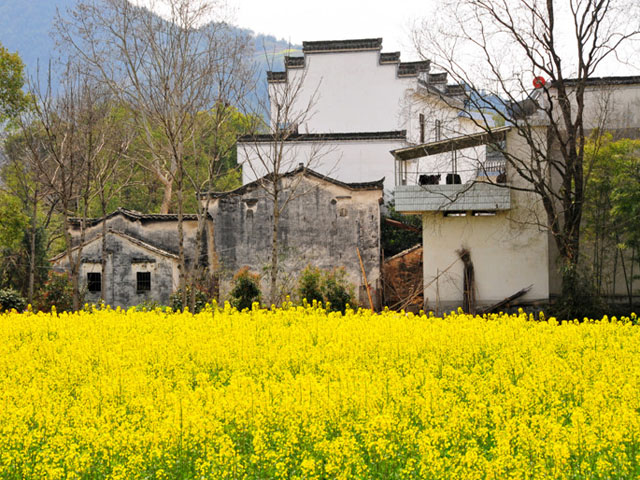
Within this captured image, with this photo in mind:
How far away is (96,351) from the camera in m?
12.9

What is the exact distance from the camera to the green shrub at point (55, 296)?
88.6 feet

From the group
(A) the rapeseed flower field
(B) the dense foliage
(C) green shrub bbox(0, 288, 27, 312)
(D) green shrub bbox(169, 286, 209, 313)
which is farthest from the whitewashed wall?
(A) the rapeseed flower field

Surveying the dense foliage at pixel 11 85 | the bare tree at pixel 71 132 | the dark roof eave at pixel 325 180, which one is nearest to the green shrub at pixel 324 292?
the dark roof eave at pixel 325 180

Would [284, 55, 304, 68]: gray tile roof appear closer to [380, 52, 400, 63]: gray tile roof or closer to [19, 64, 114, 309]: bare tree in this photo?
→ [380, 52, 400, 63]: gray tile roof

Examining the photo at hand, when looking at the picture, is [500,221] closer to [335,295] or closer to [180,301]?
[335,295]

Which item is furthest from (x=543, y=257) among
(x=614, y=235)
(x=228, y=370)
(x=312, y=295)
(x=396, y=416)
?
(x=396, y=416)

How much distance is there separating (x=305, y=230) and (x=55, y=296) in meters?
8.61

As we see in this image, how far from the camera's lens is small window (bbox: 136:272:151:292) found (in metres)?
28.6

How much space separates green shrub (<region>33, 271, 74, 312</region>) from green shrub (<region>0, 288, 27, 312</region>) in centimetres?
137

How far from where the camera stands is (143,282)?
28641 millimetres

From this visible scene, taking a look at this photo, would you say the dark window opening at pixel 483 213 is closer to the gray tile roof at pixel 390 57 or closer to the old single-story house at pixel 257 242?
the old single-story house at pixel 257 242

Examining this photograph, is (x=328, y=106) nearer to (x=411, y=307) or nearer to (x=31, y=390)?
(x=411, y=307)

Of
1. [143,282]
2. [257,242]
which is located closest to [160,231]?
[143,282]

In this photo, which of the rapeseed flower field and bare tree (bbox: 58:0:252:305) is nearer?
the rapeseed flower field
